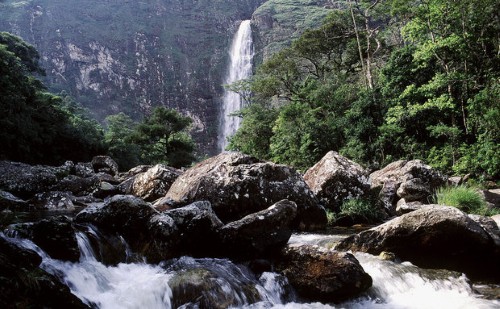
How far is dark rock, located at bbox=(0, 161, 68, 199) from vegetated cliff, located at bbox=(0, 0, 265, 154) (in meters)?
58.7

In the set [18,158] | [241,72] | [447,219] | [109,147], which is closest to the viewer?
[447,219]

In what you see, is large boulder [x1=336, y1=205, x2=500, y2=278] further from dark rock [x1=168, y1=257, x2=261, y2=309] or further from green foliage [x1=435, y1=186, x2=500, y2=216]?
green foliage [x1=435, y1=186, x2=500, y2=216]

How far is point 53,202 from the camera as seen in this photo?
1233cm

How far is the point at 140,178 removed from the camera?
13.7 m

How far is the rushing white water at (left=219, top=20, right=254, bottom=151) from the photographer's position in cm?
6875

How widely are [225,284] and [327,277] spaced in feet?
5.40

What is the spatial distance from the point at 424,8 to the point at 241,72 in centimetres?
5355

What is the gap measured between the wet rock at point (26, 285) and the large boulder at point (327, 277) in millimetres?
3320

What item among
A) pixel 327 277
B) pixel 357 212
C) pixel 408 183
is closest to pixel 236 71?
pixel 408 183

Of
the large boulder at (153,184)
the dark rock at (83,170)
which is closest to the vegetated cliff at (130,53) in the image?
the dark rock at (83,170)

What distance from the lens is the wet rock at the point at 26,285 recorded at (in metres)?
3.55

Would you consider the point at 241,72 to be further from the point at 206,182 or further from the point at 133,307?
the point at 133,307

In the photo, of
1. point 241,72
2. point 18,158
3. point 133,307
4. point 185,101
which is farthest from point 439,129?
point 185,101

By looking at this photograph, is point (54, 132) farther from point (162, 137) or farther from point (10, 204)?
point (10, 204)
